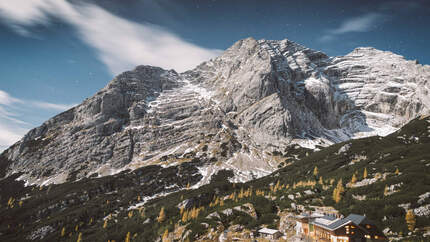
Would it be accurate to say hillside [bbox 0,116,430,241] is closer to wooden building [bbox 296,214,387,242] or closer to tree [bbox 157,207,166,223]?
tree [bbox 157,207,166,223]

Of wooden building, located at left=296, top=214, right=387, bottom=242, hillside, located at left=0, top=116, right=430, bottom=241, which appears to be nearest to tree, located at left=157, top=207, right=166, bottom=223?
hillside, located at left=0, top=116, right=430, bottom=241

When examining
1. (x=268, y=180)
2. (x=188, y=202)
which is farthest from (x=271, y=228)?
(x=268, y=180)

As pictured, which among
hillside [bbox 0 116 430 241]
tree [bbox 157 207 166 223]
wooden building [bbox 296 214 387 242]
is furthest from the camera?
tree [bbox 157 207 166 223]

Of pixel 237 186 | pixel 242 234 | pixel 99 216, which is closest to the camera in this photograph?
pixel 242 234

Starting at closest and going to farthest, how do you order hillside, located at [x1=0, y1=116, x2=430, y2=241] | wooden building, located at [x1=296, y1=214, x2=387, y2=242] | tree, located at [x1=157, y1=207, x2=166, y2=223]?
wooden building, located at [x1=296, y1=214, x2=387, y2=242] → hillside, located at [x1=0, y1=116, x2=430, y2=241] → tree, located at [x1=157, y1=207, x2=166, y2=223]

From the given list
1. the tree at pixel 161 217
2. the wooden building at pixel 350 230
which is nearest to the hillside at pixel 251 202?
the tree at pixel 161 217

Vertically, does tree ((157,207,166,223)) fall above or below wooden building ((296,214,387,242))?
below

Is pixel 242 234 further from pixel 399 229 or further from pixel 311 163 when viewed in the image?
pixel 311 163

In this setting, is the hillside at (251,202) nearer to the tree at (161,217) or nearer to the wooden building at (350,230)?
the tree at (161,217)

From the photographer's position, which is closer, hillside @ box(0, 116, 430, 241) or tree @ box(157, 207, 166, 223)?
hillside @ box(0, 116, 430, 241)
